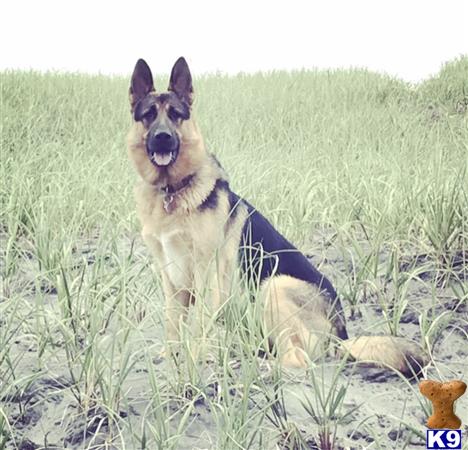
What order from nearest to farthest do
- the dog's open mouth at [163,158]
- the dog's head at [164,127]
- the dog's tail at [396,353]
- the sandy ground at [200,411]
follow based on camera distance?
the sandy ground at [200,411]
the dog's tail at [396,353]
the dog's head at [164,127]
the dog's open mouth at [163,158]

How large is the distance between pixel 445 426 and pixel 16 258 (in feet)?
8.17

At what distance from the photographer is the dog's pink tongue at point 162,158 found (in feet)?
9.83

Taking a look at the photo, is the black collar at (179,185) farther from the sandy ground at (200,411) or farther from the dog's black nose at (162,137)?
the sandy ground at (200,411)

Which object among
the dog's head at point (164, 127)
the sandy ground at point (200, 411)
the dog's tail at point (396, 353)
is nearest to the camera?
the sandy ground at point (200, 411)

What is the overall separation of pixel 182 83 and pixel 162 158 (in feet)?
1.02

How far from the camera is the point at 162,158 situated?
3004 millimetres

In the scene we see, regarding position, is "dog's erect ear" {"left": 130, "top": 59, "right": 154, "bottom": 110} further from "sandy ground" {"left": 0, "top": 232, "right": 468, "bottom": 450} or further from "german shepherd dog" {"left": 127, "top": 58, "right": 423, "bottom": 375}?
"sandy ground" {"left": 0, "top": 232, "right": 468, "bottom": 450}

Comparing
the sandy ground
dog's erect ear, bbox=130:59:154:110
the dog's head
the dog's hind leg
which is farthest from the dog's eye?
the sandy ground

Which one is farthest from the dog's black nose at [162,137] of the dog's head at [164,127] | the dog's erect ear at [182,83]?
Result: the dog's erect ear at [182,83]

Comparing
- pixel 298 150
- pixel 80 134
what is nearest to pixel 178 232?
pixel 298 150

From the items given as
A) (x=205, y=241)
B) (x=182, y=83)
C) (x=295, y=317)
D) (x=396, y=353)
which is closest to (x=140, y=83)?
(x=182, y=83)

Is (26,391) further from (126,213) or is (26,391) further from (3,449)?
(126,213)

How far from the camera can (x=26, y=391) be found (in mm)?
2664

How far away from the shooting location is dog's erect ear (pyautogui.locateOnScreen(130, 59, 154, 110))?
2855mm
